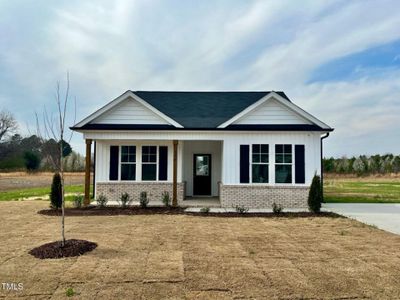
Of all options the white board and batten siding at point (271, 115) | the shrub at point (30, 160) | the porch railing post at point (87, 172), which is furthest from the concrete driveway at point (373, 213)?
the shrub at point (30, 160)

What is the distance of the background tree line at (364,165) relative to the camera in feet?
133

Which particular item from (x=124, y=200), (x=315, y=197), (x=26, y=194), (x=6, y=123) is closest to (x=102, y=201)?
(x=124, y=200)

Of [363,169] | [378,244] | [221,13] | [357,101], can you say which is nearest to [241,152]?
[221,13]

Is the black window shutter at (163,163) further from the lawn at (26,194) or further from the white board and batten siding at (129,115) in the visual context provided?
the lawn at (26,194)

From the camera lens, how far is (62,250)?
656 centimetres

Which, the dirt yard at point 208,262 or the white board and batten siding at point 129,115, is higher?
the white board and batten siding at point 129,115

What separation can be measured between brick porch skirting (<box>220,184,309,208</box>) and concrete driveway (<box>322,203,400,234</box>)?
1354mm

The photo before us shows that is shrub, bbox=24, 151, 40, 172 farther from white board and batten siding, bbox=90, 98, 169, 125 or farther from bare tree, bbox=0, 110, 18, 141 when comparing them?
white board and batten siding, bbox=90, 98, 169, 125

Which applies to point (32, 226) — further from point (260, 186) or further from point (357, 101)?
point (357, 101)

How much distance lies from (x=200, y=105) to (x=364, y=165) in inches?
1299

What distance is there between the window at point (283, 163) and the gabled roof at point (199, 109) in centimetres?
91

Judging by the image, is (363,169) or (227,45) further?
(363,169)

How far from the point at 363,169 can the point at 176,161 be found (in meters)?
35.2

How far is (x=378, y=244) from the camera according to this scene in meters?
7.64
